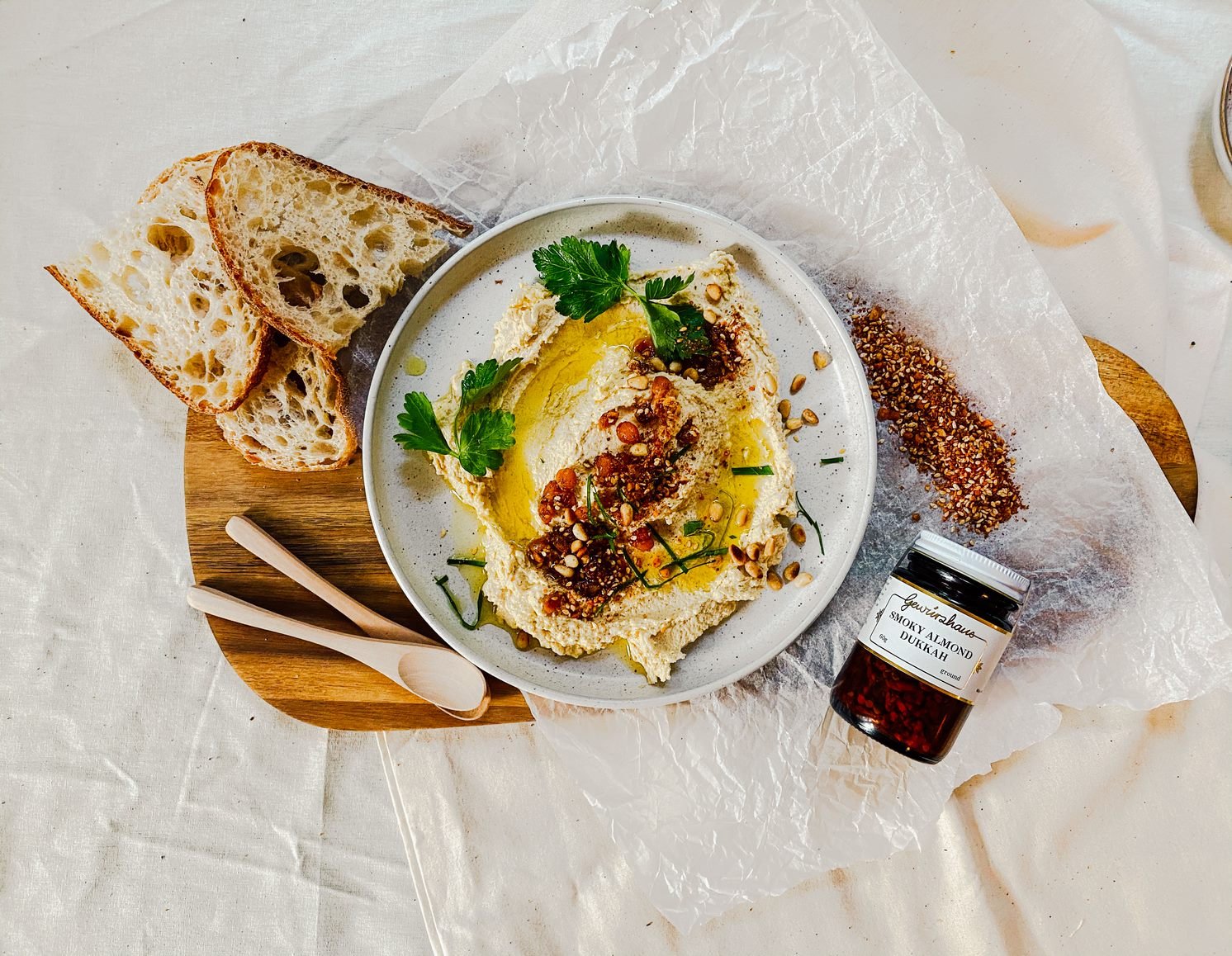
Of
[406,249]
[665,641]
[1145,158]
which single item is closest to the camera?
[665,641]

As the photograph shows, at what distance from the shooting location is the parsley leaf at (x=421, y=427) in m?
1.62

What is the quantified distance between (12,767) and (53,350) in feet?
3.40

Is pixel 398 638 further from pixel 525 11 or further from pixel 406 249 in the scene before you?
pixel 525 11

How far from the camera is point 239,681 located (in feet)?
6.59

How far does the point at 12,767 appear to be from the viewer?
79.9 inches

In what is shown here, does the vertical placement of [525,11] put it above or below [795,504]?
above

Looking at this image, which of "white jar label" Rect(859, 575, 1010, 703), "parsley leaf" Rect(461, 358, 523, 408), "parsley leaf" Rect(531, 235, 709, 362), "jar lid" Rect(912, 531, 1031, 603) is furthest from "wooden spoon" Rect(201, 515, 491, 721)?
"jar lid" Rect(912, 531, 1031, 603)

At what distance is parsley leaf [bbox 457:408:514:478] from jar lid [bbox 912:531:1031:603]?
2.82 ft

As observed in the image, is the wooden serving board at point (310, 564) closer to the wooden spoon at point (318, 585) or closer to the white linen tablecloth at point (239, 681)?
the wooden spoon at point (318, 585)

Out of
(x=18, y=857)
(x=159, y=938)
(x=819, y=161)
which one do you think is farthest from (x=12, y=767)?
(x=819, y=161)

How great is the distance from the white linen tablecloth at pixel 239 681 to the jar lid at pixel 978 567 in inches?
23.5

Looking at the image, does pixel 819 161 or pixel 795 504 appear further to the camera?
pixel 819 161

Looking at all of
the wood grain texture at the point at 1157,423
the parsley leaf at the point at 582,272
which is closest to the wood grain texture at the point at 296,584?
the parsley leaf at the point at 582,272

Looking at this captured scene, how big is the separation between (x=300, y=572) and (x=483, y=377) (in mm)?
610
